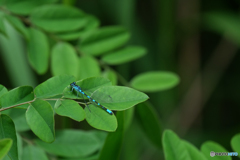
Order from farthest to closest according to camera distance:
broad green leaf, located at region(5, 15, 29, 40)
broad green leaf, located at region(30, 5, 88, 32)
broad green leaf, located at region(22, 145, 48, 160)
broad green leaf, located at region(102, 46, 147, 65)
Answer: broad green leaf, located at region(102, 46, 147, 65) → broad green leaf, located at region(30, 5, 88, 32) → broad green leaf, located at region(5, 15, 29, 40) → broad green leaf, located at region(22, 145, 48, 160)

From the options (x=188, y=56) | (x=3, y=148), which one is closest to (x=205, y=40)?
(x=188, y=56)

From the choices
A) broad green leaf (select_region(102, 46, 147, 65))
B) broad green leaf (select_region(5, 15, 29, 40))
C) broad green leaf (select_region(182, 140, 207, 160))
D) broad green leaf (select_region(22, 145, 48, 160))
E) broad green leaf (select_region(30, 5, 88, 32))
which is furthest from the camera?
broad green leaf (select_region(102, 46, 147, 65))

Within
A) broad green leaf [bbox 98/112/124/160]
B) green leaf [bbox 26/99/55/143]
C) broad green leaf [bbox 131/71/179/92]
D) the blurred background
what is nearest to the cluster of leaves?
green leaf [bbox 26/99/55/143]

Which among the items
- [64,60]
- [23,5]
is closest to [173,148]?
[64,60]

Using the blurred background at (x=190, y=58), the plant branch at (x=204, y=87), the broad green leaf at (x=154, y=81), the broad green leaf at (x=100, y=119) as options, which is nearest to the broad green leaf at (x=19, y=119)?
the broad green leaf at (x=100, y=119)

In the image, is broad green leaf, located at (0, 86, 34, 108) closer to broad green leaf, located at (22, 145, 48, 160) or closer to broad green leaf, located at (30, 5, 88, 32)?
broad green leaf, located at (22, 145, 48, 160)

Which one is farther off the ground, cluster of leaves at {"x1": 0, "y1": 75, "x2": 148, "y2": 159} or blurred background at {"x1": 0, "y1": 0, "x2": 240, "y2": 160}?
cluster of leaves at {"x1": 0, "y1": 75, "x2": 148, "y2": 159}

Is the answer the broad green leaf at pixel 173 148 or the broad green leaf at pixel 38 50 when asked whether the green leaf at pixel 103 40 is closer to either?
the broad green leaf at pixel 38 50
